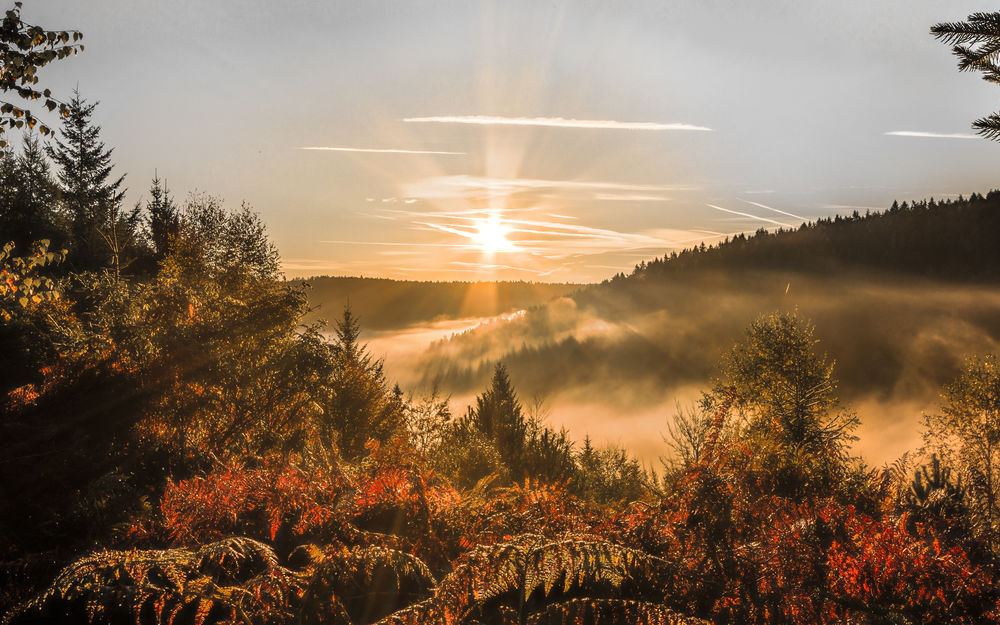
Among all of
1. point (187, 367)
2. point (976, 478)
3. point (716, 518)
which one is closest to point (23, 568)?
point (716, 518)

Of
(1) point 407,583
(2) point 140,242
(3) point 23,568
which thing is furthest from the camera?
(2) point 140,242

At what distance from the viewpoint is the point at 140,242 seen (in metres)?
51.6

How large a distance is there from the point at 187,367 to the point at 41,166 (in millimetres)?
61914

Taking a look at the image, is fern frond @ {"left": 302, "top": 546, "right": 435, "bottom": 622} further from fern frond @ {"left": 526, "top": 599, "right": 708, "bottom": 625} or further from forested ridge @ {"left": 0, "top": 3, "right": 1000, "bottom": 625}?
fern frond @ {"left": 526, "top": 599, "right": 708, "bottom": 625}

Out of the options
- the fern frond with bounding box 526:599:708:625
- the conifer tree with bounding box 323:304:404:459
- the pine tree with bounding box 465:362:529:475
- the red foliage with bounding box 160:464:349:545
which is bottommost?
the pine tree with bounding box 465:362:529:475

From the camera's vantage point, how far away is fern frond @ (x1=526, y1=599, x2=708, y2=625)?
3068 millimetres

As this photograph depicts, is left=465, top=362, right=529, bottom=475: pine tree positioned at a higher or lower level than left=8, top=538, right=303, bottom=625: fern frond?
lower

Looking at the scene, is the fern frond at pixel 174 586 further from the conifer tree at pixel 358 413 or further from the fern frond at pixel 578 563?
the conifer tree at pixel 358 413

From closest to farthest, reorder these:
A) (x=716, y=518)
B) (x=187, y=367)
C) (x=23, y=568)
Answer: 1. (x=716, y=518)
2. (x=23, y=568)
3. (x=187, y=367)

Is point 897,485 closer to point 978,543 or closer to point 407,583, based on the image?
point 978,543

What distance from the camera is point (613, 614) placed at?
317 cm

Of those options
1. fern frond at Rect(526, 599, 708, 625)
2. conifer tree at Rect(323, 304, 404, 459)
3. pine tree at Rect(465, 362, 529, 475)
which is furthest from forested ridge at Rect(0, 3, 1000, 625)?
pine tree at Rect(465, 362, 529, 475)

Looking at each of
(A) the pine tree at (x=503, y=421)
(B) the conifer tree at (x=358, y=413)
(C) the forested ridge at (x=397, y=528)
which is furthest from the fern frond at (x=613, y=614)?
(A) the pine tree at (x=503, y=421)

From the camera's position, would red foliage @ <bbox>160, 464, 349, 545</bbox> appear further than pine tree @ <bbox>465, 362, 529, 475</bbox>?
No
